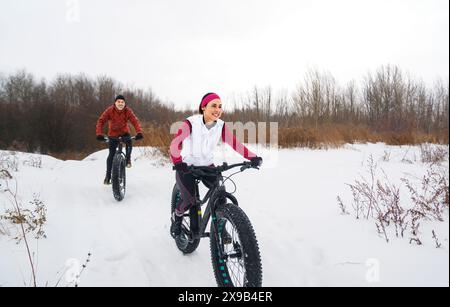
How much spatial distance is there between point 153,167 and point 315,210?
18.7 ft

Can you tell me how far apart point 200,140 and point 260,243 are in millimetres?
1433

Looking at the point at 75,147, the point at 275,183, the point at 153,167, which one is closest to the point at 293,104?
the point at 153,167

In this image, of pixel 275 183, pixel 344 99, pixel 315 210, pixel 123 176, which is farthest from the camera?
pixel 344 99

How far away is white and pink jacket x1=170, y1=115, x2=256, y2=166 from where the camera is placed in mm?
2717

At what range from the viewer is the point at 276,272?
2723 millimetres

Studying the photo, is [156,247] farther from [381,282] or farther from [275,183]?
[275,183]

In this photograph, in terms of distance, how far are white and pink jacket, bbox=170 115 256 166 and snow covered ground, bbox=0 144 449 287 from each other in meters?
1.08

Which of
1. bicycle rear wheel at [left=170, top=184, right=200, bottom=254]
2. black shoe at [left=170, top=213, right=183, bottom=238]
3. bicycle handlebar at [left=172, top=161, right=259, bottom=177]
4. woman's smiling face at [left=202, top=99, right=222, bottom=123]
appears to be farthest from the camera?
black shoe at [left=170, top=213, right=183, bottom=238]

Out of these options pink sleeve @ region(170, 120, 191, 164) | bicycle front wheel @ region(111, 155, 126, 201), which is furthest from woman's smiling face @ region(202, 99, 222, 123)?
bicycle front wheel @ region(111, 155, 126, 201)

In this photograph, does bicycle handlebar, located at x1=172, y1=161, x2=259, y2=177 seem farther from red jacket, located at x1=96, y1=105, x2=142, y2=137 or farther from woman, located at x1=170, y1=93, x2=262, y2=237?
red jacket, located at x1=96, y1=105, x2=142, y2=137

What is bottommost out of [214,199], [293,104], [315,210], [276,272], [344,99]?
[276,272]

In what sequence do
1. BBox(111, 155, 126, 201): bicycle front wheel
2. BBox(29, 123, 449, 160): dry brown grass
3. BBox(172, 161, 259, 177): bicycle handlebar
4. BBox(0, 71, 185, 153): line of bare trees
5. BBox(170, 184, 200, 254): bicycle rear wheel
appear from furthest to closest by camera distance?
BBox(0, 71, 185, 153): line of bare trees, BBox(29, 123, 449, 160): dry brown grass, BBox(111, 155, 126, 201): bicycle front wheel, BBox(170, 184, 200, 254): bicycle rear wheel, BBox(172, 161, 259, 177): bicycle handlebar

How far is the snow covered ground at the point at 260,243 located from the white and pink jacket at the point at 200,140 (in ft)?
3.54

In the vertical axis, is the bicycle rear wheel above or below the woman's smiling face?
below
